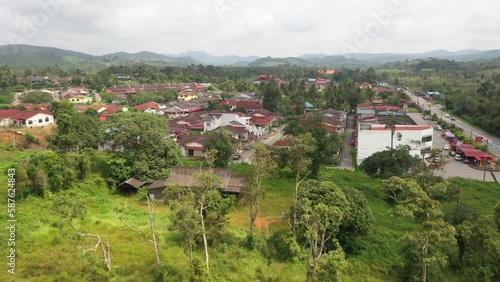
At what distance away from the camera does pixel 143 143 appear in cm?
2316

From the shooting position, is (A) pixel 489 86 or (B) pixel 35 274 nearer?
(B) pixel 35 274

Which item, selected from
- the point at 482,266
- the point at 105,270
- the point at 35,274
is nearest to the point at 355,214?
the point at 482,266

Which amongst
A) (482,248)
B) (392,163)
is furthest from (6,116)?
(482,248)

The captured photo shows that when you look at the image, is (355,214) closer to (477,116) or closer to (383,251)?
(383,251)

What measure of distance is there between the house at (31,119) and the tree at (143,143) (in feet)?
58.4

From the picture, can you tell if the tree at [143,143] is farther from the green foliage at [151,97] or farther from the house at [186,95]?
the house at [186,95]

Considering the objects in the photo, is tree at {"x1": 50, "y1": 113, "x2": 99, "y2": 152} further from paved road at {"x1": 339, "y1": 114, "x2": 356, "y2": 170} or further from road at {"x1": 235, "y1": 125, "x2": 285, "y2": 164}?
paved road at {"x1": 339, "y1": 114, "x2": 356, "y2": 170}

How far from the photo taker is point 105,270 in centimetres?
1123

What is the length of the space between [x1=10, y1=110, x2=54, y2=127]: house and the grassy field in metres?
17.2

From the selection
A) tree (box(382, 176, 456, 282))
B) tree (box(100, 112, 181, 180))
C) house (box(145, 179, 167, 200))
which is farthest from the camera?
tree (box(100, 112, 181, 180))

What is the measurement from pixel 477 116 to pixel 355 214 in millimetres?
43948

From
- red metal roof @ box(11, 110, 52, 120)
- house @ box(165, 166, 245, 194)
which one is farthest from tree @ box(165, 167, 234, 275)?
red metal roof @ box(11, 110, 52, 120)

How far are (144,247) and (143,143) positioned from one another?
32.1ft

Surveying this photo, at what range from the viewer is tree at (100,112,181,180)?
22.6m
